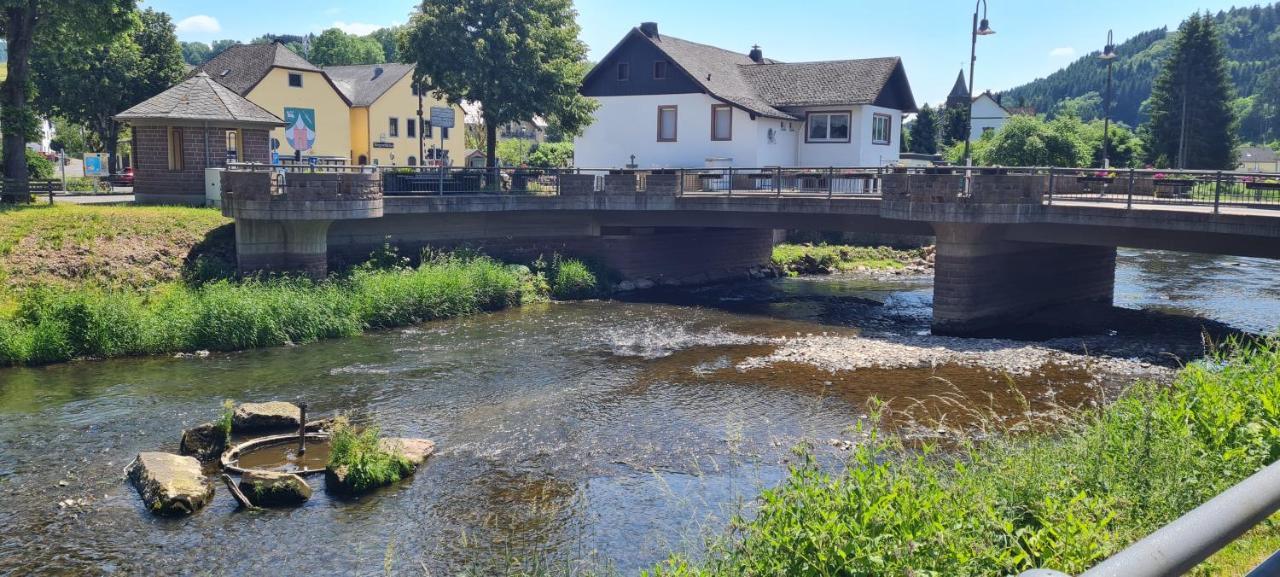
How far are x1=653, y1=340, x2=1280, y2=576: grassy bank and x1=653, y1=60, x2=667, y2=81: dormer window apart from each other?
36.8m

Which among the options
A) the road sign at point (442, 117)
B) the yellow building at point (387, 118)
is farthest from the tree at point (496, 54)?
the yellow building at point (387, 118)

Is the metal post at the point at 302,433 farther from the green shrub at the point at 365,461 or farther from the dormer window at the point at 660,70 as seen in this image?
the dormer window at the point at 660,70

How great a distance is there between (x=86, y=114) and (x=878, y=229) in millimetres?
40715

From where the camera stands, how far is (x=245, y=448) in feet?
54.6

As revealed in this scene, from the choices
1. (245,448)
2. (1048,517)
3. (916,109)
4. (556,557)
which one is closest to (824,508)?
(1048,517)

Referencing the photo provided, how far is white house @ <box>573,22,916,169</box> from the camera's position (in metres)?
45.2

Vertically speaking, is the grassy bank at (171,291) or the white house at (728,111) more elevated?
the white house at (728,111)

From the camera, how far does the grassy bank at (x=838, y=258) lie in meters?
43.9

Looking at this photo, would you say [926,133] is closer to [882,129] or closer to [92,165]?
[882,129]

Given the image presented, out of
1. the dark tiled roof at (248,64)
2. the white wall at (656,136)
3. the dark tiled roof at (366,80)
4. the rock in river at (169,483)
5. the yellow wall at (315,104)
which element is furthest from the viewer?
the dark tiled roof at (366,80)

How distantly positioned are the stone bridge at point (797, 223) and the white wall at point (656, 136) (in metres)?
6.91

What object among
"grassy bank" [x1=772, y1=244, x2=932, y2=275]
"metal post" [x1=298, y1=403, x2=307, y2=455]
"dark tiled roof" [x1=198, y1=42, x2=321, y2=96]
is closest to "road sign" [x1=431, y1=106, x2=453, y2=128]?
"grassy bank" [x1=772, y1=244, x2=932, y2=275]

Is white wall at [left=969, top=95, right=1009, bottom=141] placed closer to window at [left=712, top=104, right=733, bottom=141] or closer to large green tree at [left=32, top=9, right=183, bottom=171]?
window at [left=712, top=104, right=733, bottom=141]

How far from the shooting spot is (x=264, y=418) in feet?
58.1
